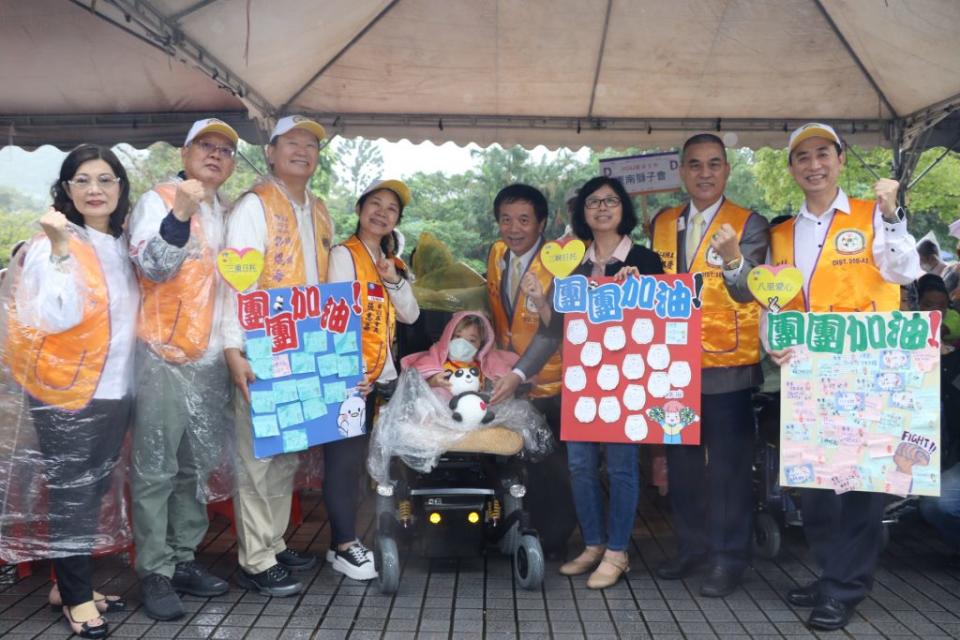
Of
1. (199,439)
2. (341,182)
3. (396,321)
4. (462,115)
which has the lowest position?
(199,439)

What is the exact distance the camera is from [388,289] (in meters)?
4.14

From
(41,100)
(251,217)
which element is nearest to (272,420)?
(251,217)

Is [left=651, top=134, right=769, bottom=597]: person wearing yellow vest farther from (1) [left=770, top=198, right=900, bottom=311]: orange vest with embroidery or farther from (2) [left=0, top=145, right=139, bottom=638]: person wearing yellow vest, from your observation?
(2) [left=0, top=145, right=139, bottom=638]: person wearing yellow vest

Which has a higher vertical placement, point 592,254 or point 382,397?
point 592,254

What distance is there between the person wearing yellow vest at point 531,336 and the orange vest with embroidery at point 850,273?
4.20ft

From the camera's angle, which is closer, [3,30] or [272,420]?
→ [272,420]

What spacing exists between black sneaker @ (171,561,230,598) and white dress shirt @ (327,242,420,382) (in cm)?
123

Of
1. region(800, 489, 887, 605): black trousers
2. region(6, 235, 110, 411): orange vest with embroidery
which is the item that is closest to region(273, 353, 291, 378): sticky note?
region(6, 235, 110, 411): orange vest with embroidery

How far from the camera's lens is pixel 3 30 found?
464cm

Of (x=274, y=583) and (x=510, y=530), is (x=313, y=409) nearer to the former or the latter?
(x=274, y=583)

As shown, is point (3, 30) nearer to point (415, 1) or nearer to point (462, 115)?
point (415, 1)

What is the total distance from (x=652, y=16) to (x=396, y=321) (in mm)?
Result: 2374

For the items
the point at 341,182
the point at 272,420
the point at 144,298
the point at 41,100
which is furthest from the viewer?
the point at 341,182

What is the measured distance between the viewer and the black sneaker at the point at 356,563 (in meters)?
3.86
